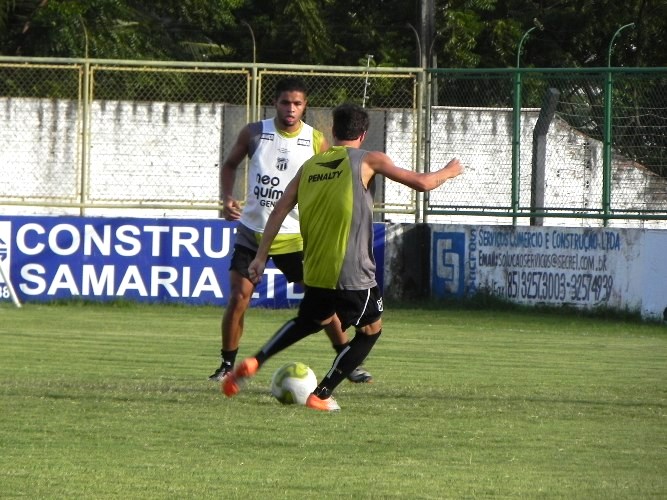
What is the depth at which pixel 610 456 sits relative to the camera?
7.23 m

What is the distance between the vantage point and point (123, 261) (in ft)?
60.5

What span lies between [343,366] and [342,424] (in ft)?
2.48

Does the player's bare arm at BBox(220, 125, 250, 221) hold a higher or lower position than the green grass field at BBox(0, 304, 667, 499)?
higher

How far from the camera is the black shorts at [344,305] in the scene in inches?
352

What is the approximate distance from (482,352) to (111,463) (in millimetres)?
7066

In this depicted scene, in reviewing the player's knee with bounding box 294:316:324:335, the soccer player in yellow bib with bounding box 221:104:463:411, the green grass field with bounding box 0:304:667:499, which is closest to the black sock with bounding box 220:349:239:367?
the green grass field with bounding box 0:304:667:499

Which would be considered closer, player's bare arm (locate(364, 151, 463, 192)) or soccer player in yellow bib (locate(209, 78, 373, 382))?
player's bare arm (locate(364, 151, 463, 192))

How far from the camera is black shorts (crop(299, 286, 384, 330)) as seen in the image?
352 inches

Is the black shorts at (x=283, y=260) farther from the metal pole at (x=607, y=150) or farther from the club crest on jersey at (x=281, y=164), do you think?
the metal pole at (x=607, y=150)

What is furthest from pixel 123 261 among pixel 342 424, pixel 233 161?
pixel 342 424

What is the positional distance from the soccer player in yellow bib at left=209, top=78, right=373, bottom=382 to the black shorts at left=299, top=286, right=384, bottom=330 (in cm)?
125

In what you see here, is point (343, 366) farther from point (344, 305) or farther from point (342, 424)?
point (342, 424)

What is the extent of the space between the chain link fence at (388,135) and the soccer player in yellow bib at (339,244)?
369 inches

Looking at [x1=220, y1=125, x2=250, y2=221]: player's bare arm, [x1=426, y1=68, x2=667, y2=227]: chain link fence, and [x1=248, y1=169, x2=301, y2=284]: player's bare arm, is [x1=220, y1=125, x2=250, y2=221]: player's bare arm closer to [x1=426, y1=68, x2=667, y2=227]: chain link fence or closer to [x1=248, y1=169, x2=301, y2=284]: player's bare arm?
[x1=248, y1=169, x2=301, y2=284]: player's bare arm
